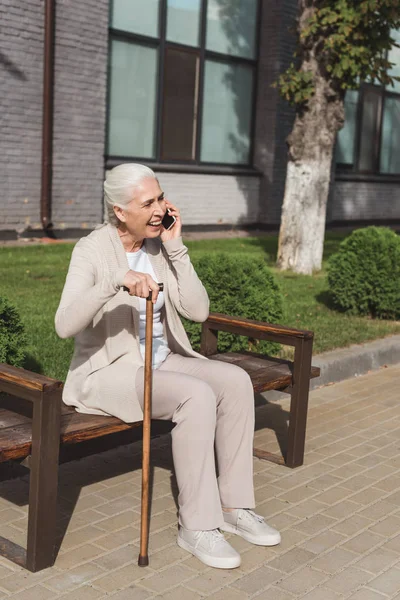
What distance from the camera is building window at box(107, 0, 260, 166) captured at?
1414 cm

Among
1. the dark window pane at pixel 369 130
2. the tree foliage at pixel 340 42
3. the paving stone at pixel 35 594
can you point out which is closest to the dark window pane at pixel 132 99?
the tree foliage at pixel 340 42

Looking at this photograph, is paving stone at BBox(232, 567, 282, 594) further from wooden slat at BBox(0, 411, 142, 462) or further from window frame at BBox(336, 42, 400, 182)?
window frame at BBox(336, 42, 400, 182)

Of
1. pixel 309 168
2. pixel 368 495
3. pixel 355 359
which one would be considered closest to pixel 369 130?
pixel 309 168

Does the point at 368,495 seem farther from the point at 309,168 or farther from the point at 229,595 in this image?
the point at 309,168

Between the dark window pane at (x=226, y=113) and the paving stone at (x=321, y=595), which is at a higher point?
the dark window pane at (x=226, y=113)

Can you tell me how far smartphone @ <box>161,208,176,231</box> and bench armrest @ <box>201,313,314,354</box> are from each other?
3.61 feet

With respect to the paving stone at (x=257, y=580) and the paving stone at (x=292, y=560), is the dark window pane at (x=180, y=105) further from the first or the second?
the paving stone at (x=257, y=580)

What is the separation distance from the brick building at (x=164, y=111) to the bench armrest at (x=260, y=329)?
758 centimetres

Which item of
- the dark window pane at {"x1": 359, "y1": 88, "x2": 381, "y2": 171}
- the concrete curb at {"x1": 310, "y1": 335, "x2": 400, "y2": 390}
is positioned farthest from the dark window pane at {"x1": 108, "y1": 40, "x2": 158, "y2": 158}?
the concrete curb at {"x1": 310, "y1": 335, "x2": 400, "y2": 390}

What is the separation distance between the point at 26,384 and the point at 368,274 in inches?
227

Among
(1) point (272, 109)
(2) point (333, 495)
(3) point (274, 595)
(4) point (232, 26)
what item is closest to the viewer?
(3) point (274, 595)

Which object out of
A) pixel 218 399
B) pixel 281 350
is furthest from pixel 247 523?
pixel 281 350

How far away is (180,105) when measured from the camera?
602 inches

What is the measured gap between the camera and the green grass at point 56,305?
6.45m
